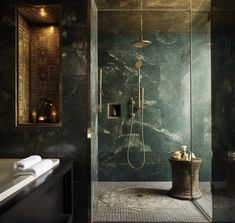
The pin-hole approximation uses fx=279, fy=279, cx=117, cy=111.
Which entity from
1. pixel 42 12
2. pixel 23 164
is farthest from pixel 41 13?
pixel 23 164

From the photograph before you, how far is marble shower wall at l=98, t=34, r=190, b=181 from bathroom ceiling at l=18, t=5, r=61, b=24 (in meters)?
1.53

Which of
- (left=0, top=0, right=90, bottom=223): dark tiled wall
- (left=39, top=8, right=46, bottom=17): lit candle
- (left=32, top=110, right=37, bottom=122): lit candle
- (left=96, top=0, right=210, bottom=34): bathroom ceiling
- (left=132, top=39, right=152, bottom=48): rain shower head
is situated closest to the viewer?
(left=0, top=0, right=90, bottom=223): dark tiled wall

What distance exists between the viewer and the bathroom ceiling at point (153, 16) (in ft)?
11.2

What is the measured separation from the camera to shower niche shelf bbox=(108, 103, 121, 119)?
448 centimetres

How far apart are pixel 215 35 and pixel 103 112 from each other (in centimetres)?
228

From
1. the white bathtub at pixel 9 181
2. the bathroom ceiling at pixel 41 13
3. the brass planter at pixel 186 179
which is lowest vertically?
the brass planter at pixel 186 179

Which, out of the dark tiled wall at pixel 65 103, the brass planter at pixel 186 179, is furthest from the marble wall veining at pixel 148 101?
the dark tiled wall at pixel 65 103

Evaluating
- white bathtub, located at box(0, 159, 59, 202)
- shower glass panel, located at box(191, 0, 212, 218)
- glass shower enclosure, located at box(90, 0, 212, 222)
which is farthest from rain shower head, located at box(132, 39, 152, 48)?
white bathtub, located at box(0, 159, 59, 202)

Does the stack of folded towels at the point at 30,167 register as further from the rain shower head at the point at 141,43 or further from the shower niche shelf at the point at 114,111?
the rain shower head at the point at 141,43

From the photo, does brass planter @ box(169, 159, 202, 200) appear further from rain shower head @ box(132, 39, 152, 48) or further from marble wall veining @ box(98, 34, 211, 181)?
rain shower head @ box(132, 39, 152, 48)

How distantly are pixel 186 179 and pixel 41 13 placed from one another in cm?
260

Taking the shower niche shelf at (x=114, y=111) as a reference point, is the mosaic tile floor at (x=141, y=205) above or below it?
below

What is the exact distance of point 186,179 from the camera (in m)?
3.59

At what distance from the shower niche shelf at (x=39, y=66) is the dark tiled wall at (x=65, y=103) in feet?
0.40
